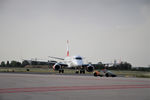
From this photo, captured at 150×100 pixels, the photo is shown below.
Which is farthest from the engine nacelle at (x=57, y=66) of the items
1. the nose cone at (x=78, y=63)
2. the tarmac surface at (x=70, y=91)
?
the tarmac surface at (x=70, y=91)

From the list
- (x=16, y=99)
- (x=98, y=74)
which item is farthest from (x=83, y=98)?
(x=98, y=74)

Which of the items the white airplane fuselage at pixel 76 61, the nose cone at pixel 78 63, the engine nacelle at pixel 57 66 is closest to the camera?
the nose cone at pixel 78 63

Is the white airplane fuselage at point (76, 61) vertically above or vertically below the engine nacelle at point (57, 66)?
above

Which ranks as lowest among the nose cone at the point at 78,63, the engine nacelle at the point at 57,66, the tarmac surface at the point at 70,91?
the tarmac surface at the point at 70,91

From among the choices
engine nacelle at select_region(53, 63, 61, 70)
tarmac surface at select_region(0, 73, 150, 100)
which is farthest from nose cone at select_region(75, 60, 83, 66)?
tarmac surface at select_region(0, 73, 150, 100)

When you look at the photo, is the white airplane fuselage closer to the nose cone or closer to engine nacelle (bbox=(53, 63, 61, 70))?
the nose cone

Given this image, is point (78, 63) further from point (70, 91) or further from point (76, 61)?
point (70, 91)

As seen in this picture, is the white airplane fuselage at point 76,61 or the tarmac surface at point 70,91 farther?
the white airplane fuselage at point 76,61

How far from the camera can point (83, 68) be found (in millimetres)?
48344

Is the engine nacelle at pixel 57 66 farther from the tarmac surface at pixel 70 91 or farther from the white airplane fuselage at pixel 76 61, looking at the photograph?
the tarmac surface at pixel 70 91

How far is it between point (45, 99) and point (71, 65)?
4004 cm

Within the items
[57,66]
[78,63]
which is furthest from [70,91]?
[57,66]

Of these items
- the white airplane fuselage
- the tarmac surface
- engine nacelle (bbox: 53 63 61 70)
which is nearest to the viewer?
the tarmac surface

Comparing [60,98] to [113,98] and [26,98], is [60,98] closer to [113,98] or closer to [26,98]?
[26,98]
